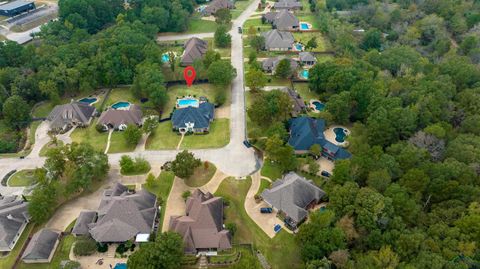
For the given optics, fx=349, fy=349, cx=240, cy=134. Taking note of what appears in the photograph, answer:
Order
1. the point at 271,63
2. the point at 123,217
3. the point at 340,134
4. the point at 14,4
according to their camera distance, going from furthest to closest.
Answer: the point at 14,4 → the point at 271,63 → the point at 340,134 → the point at 123,217

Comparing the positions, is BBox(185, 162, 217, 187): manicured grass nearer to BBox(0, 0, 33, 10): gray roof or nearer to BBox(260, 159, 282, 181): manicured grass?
BBox(260, 159, 282, 181): manicured grass

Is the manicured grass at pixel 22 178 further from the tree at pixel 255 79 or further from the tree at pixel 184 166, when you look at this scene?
the tree at pixel 255 79

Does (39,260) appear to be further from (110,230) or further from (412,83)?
(412,83)

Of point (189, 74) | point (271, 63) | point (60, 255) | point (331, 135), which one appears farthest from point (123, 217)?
point (271, 63)

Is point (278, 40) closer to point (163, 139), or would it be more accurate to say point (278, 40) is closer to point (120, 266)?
point (163, 139)

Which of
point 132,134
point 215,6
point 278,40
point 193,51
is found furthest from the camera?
point 215,6

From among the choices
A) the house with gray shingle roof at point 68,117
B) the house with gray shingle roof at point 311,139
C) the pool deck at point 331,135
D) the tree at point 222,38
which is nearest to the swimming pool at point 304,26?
the tree at point 222,38
